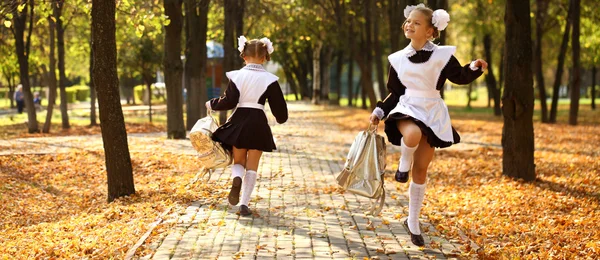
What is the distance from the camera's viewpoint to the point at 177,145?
55.0ft

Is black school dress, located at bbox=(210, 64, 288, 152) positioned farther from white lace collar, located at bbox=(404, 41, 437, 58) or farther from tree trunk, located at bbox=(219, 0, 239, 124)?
tree trunk, located at bbox=(219, 0, 239, 124)

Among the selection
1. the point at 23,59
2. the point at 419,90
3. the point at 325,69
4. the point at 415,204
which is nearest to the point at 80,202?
the point at 415,204

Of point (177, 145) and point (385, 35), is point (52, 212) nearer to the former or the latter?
point (177, 145)

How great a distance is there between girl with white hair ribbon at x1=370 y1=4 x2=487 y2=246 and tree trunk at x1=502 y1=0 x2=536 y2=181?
15.2 feet

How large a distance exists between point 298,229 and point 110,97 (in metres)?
3.22

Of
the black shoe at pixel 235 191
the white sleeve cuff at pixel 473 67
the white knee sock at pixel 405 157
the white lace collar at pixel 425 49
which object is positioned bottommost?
the black shoe at pixel 235 191

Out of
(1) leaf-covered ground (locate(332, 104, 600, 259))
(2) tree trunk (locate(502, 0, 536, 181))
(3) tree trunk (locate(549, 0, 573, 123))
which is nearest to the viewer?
(1) leaf-covered ground (locate(332, 104, 600, 259))

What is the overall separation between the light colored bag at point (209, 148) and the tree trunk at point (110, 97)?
5.01 feet

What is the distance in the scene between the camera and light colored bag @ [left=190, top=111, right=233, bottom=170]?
26.7 ft

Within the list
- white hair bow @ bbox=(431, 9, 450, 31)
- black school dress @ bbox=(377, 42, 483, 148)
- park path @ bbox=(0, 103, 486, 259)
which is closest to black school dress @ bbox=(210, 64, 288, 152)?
park path @ bbox=(0, 103, 486, 259)

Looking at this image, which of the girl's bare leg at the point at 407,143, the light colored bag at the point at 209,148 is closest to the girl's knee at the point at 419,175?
the girl's bare leg at the point at 407,143

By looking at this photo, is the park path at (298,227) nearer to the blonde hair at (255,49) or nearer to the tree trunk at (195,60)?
the blonde hair at (255,49)

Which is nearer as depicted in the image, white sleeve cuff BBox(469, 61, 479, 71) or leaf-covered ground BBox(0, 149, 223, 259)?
white sleeve cuff BBox(469, 61, 479, 71)

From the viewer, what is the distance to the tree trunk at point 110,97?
9.12 metres
